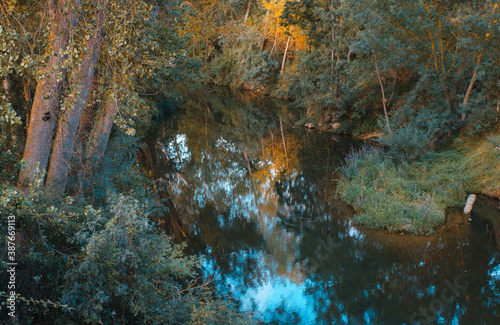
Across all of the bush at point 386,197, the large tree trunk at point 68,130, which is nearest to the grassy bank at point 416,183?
the bush at point 386,197

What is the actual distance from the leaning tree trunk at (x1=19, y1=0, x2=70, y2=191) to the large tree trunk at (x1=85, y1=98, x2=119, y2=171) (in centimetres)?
142

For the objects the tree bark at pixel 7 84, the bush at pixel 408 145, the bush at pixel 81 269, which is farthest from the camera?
the bush at pixel 408 145

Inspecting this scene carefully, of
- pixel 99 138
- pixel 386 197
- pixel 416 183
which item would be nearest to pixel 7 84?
pixel 99 138

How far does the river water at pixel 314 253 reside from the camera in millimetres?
7617

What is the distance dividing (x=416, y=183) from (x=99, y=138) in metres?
9.83

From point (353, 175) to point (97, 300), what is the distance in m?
11.0

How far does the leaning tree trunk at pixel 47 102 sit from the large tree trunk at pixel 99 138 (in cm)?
142

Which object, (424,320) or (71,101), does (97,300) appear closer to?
(71,101)

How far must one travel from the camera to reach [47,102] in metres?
5.90

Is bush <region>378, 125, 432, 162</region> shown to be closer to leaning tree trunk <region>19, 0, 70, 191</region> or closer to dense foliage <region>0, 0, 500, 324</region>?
dense foliage <region>0, 0, 500, 324</region>

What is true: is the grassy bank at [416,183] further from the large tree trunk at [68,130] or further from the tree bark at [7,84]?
the tree bark at [7,84]

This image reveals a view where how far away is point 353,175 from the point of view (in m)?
13.8

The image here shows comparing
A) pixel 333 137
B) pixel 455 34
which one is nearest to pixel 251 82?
pixel 333 137

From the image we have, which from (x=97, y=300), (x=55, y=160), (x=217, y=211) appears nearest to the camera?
(x=97, y=300)
